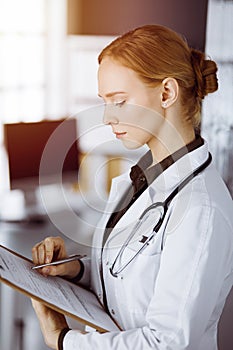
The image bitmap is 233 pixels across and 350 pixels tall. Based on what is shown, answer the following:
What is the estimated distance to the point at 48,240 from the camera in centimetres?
107

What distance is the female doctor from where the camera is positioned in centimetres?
87

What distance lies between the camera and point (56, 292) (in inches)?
37.6

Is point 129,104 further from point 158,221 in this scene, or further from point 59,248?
point 59,248

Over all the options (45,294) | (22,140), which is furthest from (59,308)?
(22,140)

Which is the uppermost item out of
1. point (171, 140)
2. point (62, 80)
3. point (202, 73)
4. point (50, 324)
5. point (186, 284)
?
point (202, 73)

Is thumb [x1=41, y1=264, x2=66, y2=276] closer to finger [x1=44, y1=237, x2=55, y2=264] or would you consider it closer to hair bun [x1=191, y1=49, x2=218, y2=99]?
finger [x1=44, y1=237, x2=55, y2=264]

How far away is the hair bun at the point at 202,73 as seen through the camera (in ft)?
3.24

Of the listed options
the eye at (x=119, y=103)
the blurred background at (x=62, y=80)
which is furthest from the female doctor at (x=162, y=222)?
the blurred background at (x=62, y=80)

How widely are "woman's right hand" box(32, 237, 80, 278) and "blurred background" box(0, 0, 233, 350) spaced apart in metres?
1.20

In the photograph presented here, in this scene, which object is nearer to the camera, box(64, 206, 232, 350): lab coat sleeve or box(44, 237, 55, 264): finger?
box(64, 206, 232, 350): lab coat sleeve

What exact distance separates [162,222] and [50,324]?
26 cm

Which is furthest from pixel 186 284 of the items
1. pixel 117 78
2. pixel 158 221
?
pixel 117 78

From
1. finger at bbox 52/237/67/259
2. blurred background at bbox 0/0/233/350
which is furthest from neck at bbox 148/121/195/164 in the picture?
blurred background at bbox 0/0/233/350

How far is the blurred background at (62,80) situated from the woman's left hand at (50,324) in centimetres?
126
